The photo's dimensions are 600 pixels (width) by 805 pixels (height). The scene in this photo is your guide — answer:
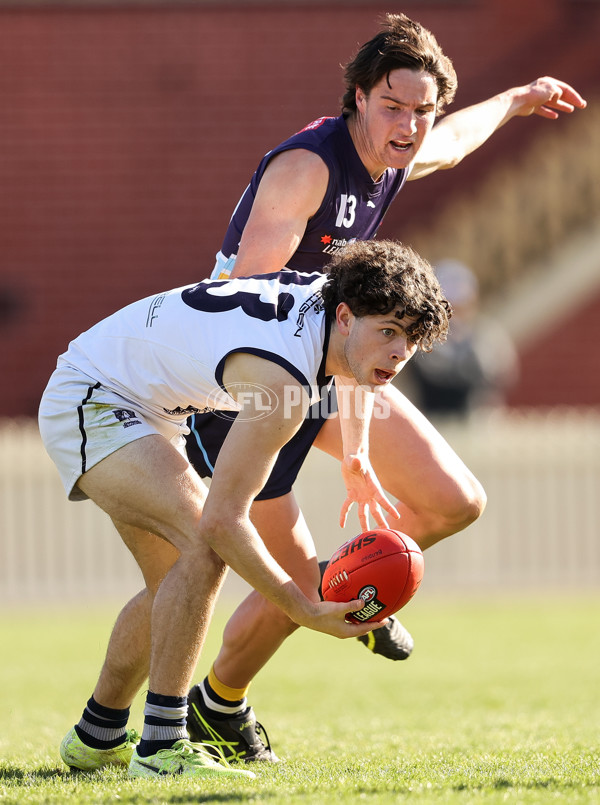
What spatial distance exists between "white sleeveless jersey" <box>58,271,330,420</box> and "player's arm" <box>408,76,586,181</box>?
3.63 feet

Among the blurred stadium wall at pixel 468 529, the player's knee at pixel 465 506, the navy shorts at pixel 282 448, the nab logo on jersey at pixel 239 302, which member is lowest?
the blurred stadium wall at pixel 468 529

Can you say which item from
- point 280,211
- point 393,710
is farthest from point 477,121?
point 393,710

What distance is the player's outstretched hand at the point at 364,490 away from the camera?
4559 mm

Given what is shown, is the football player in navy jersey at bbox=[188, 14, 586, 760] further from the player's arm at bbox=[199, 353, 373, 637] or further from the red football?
the player's arm at bbox=[199, 353, 373, 637]

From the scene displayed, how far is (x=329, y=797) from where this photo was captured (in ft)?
11.6

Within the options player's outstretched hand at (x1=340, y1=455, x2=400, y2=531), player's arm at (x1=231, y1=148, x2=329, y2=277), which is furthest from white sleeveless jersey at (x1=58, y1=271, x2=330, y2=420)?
player's outstretched hand at (x1=340, y1=455, x2=400, y2=531)

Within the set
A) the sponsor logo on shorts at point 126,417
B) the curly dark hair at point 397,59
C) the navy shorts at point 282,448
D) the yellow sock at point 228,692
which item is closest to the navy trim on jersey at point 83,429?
the sponsor logo on shorts at point 126,417

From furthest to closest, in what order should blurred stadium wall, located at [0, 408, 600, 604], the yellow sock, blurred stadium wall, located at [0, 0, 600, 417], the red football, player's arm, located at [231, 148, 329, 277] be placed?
blurred stadium wall, located at [0, 0, 600, 417] → blurred stadium wall, located at [0, 408, 600, 604] → the yellow sock → player's arm, located at [231, 148, 329, 277] → the red football

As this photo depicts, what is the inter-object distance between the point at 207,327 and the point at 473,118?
1.97m

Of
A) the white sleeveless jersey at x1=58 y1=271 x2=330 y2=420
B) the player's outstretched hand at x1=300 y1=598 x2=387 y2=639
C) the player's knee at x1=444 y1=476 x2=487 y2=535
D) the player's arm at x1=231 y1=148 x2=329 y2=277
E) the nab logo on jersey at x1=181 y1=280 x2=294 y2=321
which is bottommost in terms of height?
the player's outstretched hand at x1=300 y1=598 x2=387 y2=639

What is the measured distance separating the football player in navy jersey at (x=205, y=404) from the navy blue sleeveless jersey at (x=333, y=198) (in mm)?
490

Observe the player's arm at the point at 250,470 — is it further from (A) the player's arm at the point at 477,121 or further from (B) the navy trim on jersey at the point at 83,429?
(A) the player's arm at the point at 477,121

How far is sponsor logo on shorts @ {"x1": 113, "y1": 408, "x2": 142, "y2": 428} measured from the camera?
13.5ft

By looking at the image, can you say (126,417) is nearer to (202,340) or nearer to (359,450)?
(202,340)
